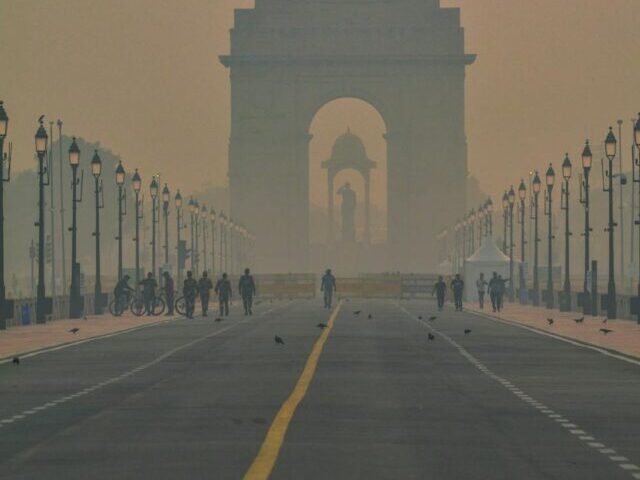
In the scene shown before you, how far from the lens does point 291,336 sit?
5016cm

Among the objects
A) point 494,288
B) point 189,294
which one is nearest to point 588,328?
point 189,294

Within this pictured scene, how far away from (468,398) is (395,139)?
162 metres

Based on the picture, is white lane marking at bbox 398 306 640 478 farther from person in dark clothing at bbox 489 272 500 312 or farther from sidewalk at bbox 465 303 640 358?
person in dark clothing at bbox 489 272 500 312

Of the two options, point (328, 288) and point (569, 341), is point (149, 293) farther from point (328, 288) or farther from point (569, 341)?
point (569, 341)

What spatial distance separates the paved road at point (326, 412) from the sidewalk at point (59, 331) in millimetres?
1581

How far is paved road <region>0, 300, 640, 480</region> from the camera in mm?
17016

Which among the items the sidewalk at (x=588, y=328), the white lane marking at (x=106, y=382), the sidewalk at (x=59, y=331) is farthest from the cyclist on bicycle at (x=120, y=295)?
the white lane marking at (x=106, y=382)

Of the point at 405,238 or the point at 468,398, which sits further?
the point at 405,238

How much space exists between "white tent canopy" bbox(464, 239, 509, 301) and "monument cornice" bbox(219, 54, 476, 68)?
8318 cm

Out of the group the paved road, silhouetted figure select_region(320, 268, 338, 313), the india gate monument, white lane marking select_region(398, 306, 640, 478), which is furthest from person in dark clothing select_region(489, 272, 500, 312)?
the india gate monument

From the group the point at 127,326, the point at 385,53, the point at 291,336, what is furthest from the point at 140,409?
the point at 385,53

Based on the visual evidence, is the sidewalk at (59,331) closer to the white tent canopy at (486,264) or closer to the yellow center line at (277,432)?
the yellow center line at (277,432)

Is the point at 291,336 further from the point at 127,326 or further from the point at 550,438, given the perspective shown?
the point at 550,438

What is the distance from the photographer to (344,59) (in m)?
185
